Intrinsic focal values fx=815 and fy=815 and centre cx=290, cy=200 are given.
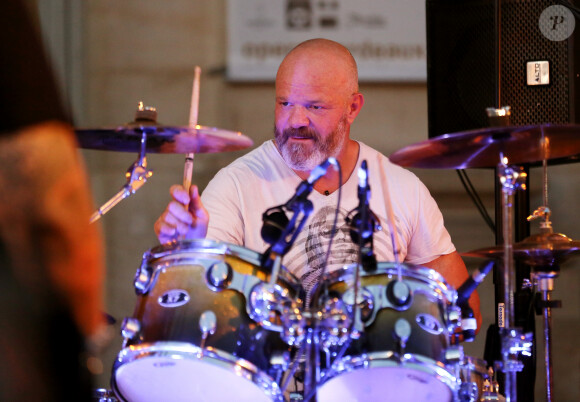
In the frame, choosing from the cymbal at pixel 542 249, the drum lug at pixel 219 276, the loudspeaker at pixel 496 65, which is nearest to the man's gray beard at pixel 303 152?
the loudspeaker at pixel 496 65

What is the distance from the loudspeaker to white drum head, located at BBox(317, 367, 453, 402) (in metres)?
1.27

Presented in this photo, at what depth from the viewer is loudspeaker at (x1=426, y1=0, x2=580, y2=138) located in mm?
2811

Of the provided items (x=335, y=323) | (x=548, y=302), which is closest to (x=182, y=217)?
(x=335, y=323)

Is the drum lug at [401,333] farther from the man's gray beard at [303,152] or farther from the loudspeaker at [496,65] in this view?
the loudspeaker at [496,65]

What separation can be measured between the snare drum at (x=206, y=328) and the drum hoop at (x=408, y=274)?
10 centimetres

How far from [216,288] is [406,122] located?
227cm

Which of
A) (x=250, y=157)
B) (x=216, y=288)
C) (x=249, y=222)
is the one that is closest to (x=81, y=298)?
(x=216, y=288)

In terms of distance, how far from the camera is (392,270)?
192 cm

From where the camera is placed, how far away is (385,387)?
6.19 feet

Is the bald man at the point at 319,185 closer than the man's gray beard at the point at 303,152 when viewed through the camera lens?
Yes

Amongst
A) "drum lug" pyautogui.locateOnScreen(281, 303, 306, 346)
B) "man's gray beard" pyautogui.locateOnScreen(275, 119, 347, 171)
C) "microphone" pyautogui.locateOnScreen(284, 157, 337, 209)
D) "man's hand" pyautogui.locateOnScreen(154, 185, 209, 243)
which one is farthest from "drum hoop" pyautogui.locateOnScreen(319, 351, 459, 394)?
"man's gray beard" pyautogui.locateOnScreen(275, 119, 347, 171)

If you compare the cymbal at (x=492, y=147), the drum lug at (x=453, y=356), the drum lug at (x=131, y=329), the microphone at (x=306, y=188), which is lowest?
the drum lug at (x=453, y=356)

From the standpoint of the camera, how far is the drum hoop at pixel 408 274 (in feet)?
6.26

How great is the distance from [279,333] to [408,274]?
34 centimetres
